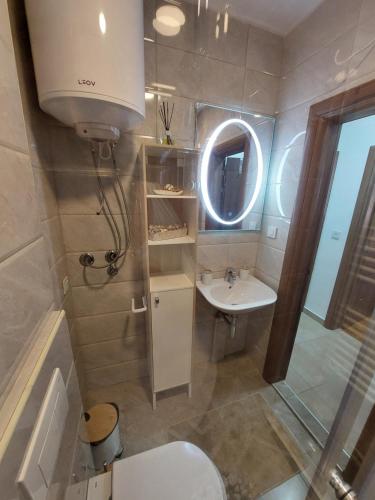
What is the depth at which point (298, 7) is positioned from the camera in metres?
1.17

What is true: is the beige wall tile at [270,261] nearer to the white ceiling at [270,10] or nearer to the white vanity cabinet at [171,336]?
the white vanity cabinet at [171,336]

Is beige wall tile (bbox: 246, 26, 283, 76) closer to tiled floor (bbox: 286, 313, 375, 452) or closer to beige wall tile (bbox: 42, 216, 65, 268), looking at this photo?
beige wall tile (bbox: 42, 216, 65, 268)

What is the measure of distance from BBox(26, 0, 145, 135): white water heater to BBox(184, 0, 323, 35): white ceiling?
711mm

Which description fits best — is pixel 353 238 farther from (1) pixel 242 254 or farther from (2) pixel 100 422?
(2) pixel 100 422

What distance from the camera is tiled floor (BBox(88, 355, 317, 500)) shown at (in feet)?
3.92

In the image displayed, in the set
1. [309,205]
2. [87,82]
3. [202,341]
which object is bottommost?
[202,341]

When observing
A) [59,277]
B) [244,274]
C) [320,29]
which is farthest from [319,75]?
[59,277]

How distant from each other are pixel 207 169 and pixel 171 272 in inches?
31.0

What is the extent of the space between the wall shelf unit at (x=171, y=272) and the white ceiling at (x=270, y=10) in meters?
0.86

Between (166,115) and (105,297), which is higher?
(166,115)

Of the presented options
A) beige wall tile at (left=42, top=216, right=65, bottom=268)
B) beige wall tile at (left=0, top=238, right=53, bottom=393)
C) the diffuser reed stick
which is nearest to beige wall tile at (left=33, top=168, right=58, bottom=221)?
beige wall tile at (left=42, top=216, right=65, bottom=268)

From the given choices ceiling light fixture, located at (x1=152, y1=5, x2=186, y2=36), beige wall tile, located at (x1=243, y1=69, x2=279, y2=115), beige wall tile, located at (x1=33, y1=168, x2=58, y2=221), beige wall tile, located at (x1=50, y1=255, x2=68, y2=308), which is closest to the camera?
beige wall tile, located at (x1=33, y1=168, x2=58, y2=221)

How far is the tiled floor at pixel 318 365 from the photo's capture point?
1138 mm

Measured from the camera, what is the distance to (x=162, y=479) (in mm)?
808
